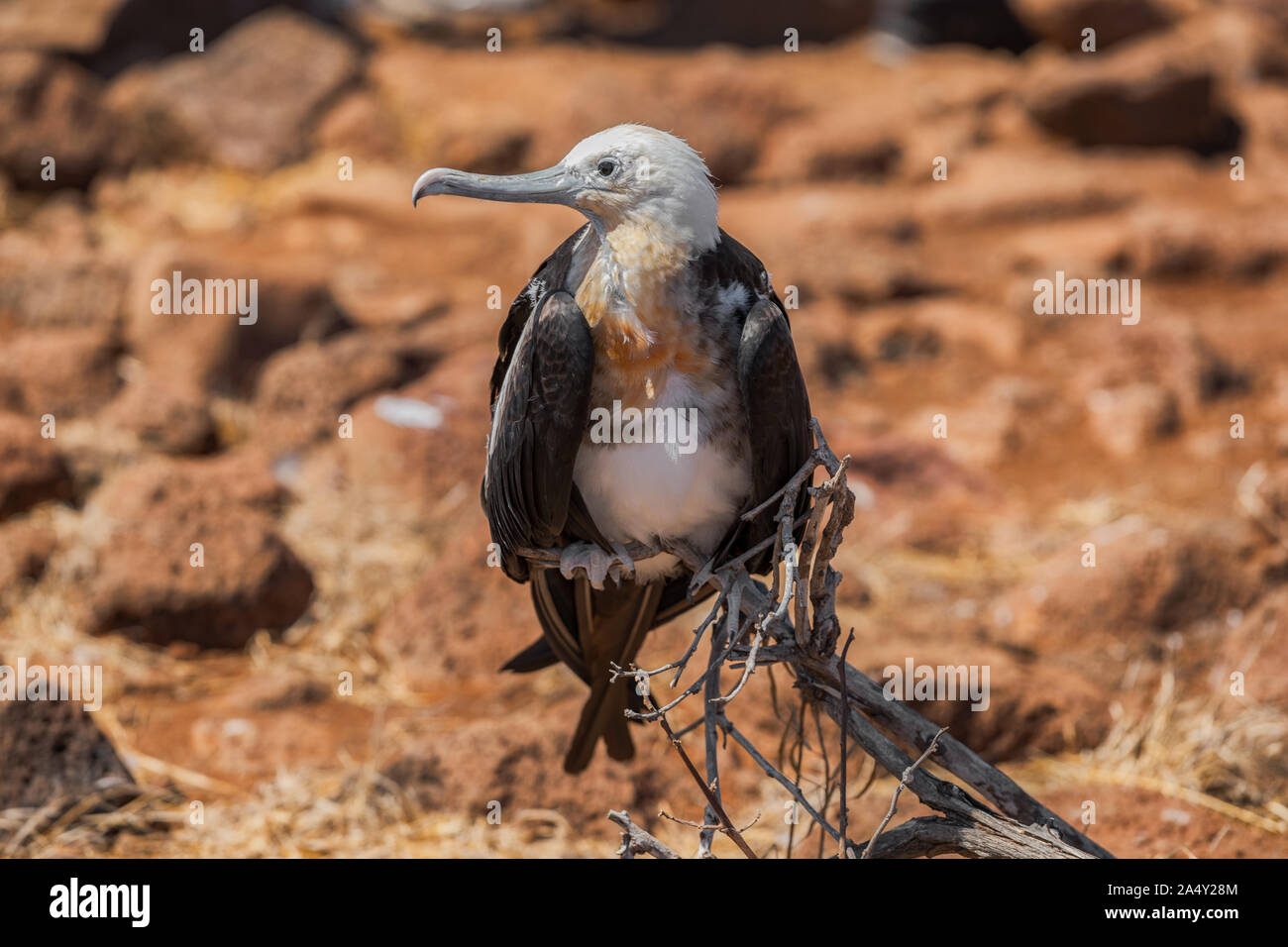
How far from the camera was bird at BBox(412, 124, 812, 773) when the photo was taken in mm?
2918

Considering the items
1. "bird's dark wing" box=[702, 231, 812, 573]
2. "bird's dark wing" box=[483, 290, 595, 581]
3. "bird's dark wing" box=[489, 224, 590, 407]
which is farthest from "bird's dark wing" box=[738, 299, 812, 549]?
"bird's dark wing" box=[489, 224, 590, 407]

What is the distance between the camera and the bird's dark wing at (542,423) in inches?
116

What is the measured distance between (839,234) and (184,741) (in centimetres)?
663

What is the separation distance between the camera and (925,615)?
6.18 meters

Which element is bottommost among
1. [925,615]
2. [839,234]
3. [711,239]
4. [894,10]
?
[925,615]

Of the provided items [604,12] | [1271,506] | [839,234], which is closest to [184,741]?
[1271,506]

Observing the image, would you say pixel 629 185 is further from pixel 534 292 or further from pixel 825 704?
pixel 825 704

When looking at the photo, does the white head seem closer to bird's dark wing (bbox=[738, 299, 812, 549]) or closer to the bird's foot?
bird's dark wing (bbox=[738, 299, 812, 549])

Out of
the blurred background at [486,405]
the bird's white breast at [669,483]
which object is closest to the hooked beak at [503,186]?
the bird's white breast at [669,483]

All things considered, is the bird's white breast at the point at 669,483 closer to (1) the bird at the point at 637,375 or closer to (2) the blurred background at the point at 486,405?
(1) the bird at the point at 637,375

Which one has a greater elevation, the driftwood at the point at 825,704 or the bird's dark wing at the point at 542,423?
the bird's dark wing at the point at 542,423

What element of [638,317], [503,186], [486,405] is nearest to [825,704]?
[638,317]

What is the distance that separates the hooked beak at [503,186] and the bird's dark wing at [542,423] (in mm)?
225

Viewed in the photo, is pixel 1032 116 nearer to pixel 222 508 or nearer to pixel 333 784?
pixel 222 508
